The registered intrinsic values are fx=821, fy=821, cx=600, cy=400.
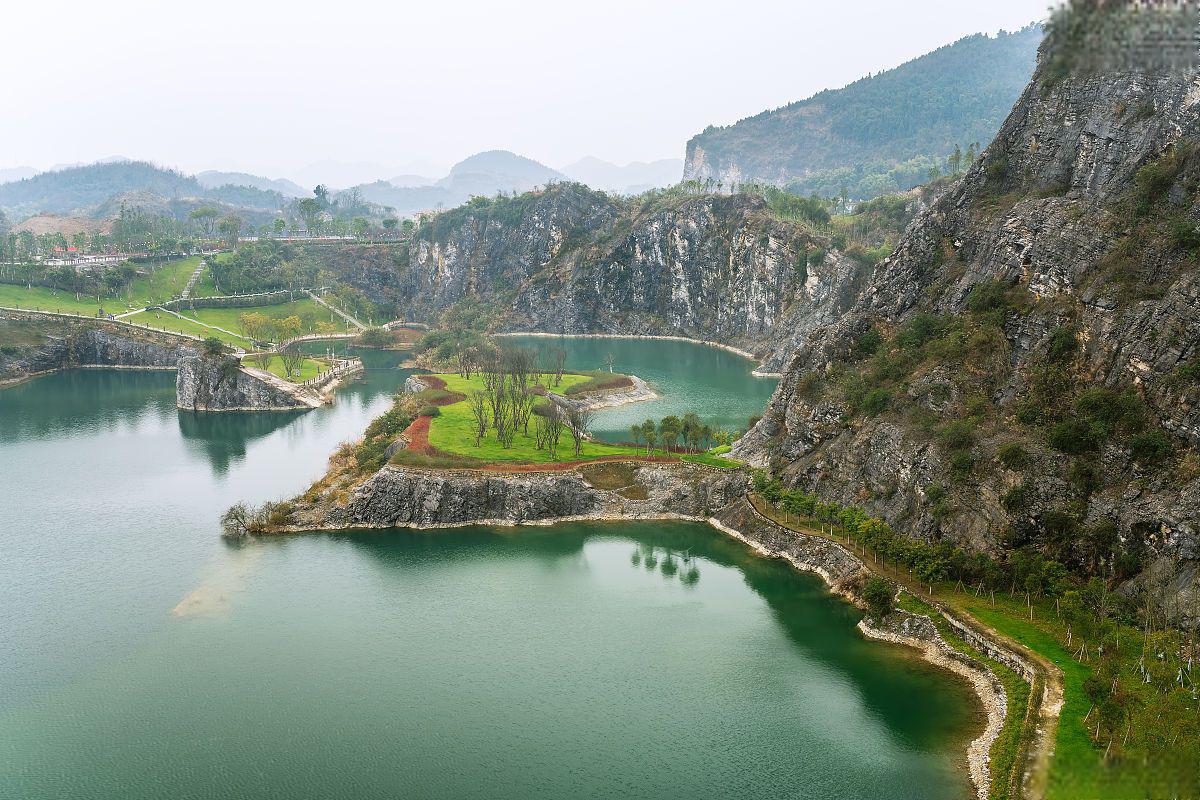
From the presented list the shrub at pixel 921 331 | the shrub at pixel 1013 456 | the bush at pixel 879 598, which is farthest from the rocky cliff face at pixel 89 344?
the shrub at pixel 1013 456

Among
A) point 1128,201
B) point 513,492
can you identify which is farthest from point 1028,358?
point 513,492

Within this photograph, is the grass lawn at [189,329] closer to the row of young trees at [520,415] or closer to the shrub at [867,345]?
the row of young trees at [520,415]

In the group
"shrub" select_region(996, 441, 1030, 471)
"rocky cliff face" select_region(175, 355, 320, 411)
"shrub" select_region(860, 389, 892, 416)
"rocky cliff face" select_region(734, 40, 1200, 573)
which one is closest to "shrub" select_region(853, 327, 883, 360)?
"rocky cliff face" select_region(734, 40, 1200, 573)

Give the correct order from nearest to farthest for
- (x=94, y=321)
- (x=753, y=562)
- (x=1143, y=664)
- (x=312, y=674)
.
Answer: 1. (x=1143, y=664)
2. (x=312, y=674)
3. (x=753, y=562)
4. (x=94, y=321)

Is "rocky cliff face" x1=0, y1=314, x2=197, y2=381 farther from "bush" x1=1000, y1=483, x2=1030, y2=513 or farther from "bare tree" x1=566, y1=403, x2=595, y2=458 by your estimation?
"bush" x1=1000, y1=483, x2=1030, y2=513

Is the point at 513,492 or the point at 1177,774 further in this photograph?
the point at 513,492

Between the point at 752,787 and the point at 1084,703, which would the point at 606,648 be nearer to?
the point at 752,787

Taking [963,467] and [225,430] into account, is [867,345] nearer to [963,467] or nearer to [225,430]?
[963,467]
